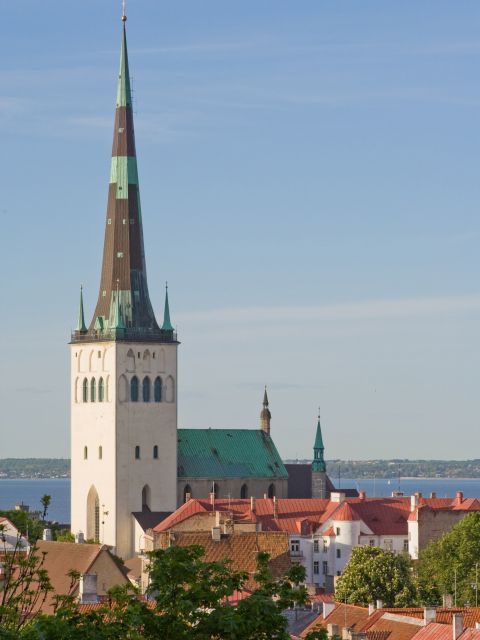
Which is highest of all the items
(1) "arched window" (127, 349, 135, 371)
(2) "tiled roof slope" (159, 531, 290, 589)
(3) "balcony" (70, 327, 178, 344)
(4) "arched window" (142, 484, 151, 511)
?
(3) "balcony" (70, 327, 178, 344)

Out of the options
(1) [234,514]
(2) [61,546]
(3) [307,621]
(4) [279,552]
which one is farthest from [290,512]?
(3) [307,621]

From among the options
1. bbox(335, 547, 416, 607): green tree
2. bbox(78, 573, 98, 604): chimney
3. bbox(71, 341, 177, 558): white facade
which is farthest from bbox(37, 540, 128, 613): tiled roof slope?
bbox(71, 341, 177, 558): white facade

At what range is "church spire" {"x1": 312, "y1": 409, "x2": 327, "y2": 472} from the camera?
168 meters

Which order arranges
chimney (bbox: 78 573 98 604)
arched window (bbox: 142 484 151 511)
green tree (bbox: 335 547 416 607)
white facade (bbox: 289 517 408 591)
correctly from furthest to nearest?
1. arched window (bbox: 142 484 151 511)
2. white facade (bbox: 289 517 408 591)
3. green tree (bbox: 335 547 416 607)
4. chimney (bbox: 78 573 98 604)

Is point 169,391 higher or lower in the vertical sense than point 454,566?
higher

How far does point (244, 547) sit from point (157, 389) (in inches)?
1990

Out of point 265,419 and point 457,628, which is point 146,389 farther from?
point 457,628

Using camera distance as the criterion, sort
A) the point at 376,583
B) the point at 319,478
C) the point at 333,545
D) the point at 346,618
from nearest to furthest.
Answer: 1. the point at 346,618
2. the point at 376,583
3. the point at 333,545
4. the point at 319,478

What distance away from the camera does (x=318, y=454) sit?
17325 centimetres

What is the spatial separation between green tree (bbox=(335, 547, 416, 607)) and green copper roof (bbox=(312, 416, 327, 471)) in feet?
199

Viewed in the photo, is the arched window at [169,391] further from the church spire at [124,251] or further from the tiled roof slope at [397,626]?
the tiled roof slope at [397,626]

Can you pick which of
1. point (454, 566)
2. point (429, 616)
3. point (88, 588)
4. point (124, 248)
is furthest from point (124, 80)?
point (429, 616)

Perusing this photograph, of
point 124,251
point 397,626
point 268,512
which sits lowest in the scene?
point 397,626

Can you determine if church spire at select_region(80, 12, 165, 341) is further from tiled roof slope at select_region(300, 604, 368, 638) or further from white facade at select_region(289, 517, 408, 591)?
tiled roof slope at select_region(300, 604, 368, 638)
